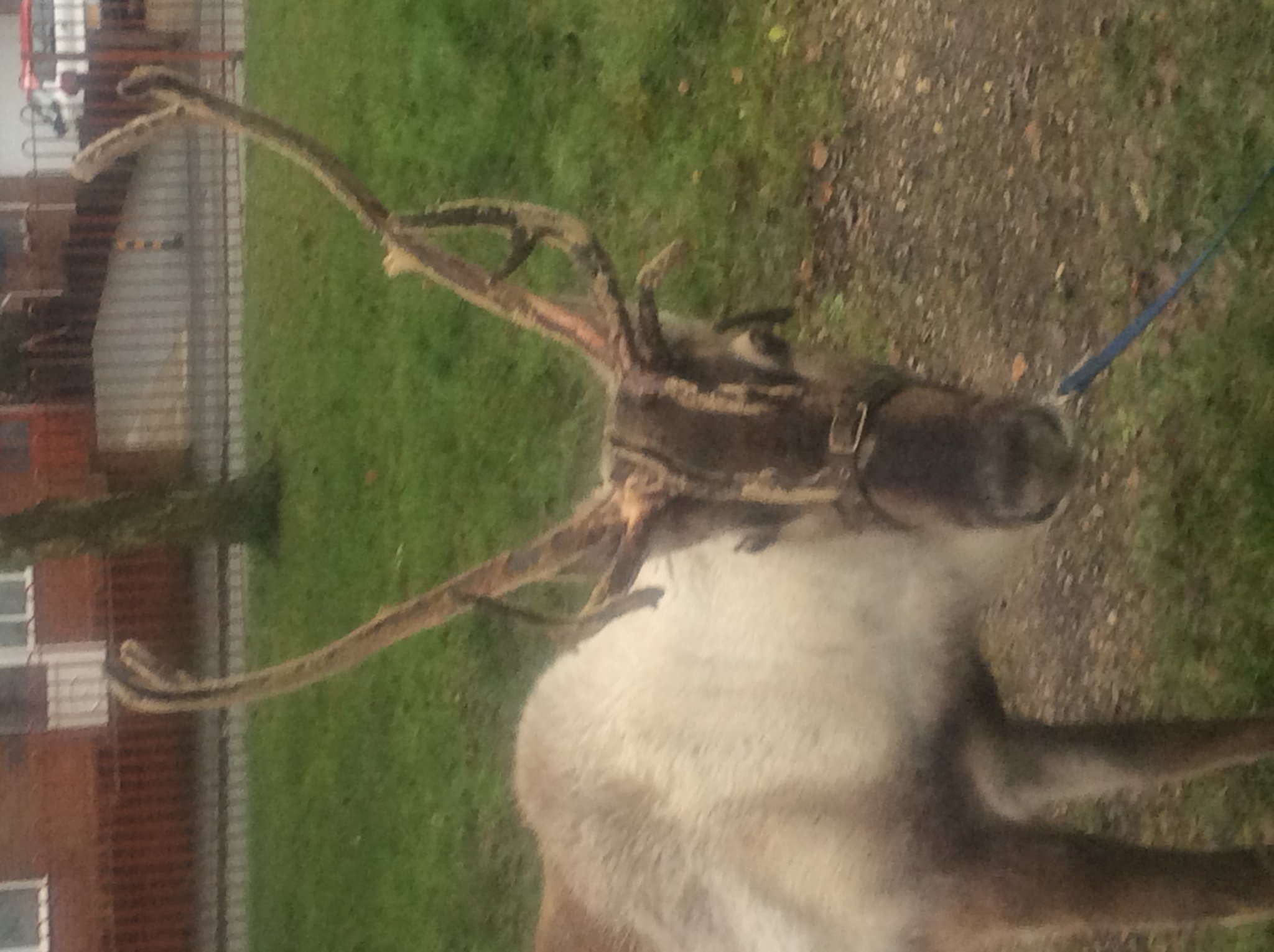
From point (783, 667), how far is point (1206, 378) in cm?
148

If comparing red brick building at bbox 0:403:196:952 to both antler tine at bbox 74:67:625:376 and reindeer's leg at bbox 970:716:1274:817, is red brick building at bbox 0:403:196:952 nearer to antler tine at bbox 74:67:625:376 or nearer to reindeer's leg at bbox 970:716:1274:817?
antler tine at bbox 74:67:625:376

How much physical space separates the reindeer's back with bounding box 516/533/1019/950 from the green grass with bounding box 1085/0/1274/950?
105cm

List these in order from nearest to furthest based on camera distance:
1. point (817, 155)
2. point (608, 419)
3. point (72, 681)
Answer: point (608, 419) < point (817, 155) < point (72, 681)

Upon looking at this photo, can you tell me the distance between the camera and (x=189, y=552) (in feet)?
23.6

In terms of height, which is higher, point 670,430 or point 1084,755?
point 670,430

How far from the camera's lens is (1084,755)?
205 centimetres

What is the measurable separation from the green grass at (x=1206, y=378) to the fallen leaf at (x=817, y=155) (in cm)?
114

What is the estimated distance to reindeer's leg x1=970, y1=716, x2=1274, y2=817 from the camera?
2.03 metres

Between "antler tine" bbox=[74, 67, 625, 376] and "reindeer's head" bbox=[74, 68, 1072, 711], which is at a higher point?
"antler tine" bbox=[74, 67, 625, 376]

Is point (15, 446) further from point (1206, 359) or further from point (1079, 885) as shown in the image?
point (1079, 885)

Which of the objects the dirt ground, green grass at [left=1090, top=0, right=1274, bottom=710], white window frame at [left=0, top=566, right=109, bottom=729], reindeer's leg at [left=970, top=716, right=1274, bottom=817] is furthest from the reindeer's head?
white window frame at [left=0, top=566, right=109, bottom=729]

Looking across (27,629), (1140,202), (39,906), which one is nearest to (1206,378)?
(1140,202)

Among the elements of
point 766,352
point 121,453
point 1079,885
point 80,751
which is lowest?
point 80,751

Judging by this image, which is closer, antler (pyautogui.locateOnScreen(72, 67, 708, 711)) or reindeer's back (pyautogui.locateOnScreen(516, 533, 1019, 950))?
antler (pyautogui.locateOnScreen(72, 67, 708, 711))
